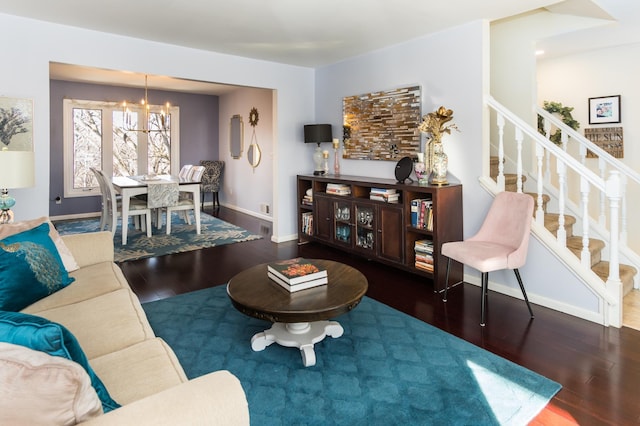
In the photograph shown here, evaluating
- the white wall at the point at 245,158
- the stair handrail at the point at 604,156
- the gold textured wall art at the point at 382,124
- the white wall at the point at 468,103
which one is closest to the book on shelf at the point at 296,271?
the white wall at the point at 468,103

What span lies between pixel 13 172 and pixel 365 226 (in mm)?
2987

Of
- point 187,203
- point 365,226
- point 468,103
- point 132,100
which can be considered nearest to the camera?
point 468,103

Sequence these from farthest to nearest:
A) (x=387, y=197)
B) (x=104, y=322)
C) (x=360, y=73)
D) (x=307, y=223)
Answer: (x=307, y=223) → (x=360, y=73) → (x=387, y=197) → (x=104, y=322)

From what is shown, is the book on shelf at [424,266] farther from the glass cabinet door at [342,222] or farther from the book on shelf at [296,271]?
the book on shelf at [296,271]

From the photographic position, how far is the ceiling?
10.4 ft

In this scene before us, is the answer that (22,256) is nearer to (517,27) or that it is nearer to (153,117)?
(517,27)

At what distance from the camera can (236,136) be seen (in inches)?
314

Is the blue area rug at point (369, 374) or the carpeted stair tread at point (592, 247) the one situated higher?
the carpeted stair tread at point (592, 247)

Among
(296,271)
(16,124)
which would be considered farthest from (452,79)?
(16,124)

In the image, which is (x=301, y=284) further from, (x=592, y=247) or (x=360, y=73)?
(x=360, y=73)

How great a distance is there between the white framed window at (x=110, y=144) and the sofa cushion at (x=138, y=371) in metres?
6.09

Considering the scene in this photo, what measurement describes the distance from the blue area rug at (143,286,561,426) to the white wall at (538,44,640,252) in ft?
11.8

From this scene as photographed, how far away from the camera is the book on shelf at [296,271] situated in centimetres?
232

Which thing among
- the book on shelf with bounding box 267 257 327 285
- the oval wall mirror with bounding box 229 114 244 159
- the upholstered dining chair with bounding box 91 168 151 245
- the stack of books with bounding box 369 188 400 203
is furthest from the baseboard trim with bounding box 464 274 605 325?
the oval wall mirror with bounding box 229 114 244 159
